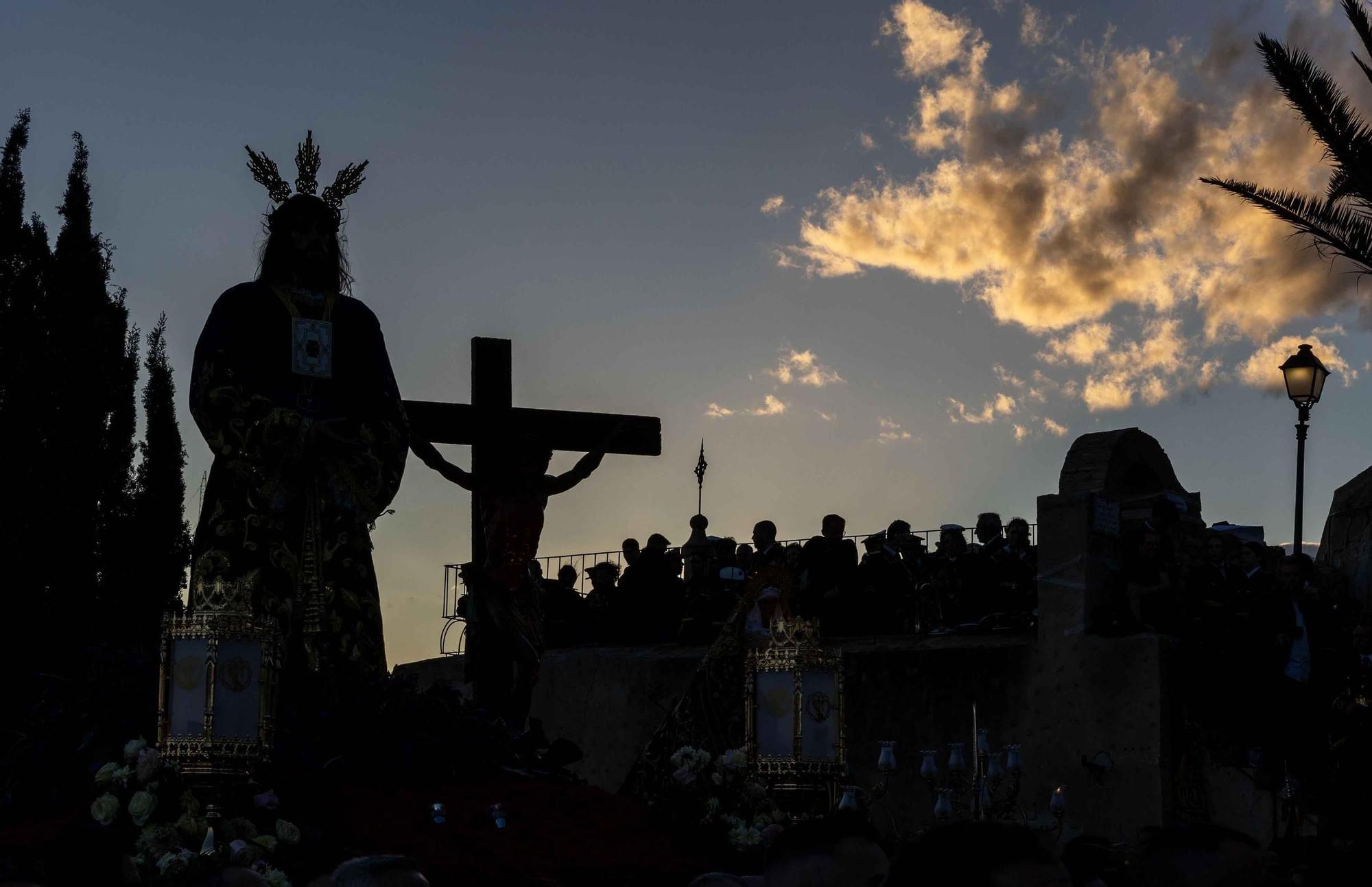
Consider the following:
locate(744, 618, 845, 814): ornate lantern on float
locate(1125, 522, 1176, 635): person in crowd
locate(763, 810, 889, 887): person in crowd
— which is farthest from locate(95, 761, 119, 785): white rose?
locate(1125, 522, 1176, 635): person in crowd

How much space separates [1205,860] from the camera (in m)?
3.51

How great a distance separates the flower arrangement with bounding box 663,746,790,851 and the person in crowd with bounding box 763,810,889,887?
19.6 ft

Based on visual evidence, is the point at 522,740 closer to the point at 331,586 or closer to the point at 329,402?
the point at 331,586

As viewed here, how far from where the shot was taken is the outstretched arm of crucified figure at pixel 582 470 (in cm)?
1310

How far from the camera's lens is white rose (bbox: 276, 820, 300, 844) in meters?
8.62

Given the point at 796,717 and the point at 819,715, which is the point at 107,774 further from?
the point at 819,715

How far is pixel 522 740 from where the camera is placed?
36.4 ft

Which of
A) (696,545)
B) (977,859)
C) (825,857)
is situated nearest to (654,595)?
(696,545)

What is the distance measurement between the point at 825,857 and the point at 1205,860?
87 cm

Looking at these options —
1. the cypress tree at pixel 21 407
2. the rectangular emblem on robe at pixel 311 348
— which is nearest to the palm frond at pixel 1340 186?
the rectangular emblem on robe at pixel 311 348

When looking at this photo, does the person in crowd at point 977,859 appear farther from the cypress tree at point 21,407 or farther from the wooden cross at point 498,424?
the cypress tree at point 21,407

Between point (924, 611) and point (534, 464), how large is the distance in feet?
16.1

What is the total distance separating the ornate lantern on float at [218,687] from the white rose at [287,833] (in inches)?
13.0

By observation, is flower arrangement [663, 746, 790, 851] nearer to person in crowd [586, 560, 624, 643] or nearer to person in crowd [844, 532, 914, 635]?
person in crowd [844, 532, 914, 635]
